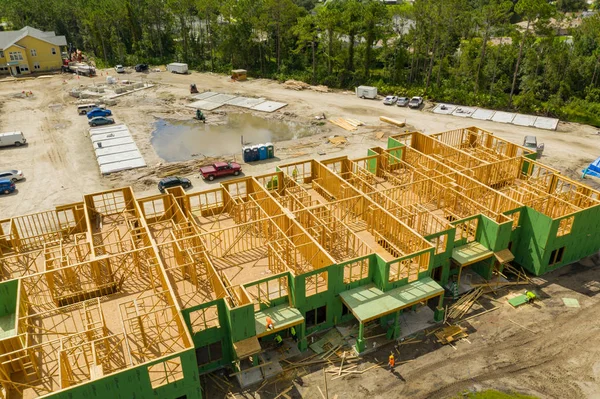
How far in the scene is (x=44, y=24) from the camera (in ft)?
392

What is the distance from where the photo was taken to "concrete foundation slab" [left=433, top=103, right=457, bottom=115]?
71.6 metres

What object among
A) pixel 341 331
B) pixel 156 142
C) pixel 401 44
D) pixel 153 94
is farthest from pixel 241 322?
pixel 401 44

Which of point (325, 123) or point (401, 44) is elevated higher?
point (401, 44)

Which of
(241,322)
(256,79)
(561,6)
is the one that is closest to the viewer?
(241,322)

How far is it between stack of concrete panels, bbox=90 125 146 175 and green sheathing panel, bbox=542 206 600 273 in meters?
41.5

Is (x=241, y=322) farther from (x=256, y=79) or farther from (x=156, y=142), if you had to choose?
(x=256, y=79)

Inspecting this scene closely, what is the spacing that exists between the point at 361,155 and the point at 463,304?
27471mm

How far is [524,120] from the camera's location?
66938 millimetres

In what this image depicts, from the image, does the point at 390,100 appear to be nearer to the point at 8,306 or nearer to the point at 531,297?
the point at 531,297

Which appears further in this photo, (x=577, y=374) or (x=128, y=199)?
(x=128, y=199)

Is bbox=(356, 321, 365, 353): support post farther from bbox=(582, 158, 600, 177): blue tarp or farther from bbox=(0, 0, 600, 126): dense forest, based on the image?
bbox=(0, 0, 600, 126): dense forest

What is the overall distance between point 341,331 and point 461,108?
2103 inches

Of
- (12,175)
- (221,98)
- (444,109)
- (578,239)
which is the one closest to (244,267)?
(578,239)

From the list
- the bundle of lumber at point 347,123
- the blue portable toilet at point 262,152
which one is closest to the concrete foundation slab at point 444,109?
the bundle of lumber at point 347,123
